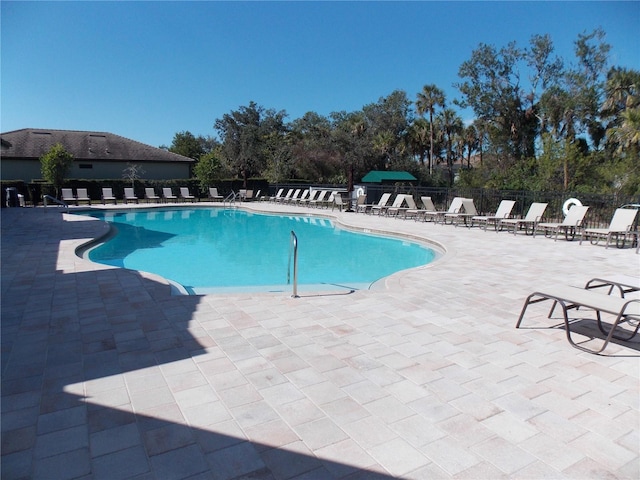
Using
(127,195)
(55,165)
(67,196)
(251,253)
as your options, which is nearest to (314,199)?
(127,195)

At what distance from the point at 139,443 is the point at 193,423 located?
1.02 feet

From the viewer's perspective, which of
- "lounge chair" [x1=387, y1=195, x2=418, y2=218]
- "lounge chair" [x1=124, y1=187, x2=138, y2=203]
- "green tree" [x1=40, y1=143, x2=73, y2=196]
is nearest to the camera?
"lounge chair" [x1=387, y1=195, x2=418, y2=218]

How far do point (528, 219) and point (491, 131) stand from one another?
778 inches

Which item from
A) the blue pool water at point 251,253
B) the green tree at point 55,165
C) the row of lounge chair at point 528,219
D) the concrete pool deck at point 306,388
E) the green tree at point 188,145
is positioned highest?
the green tree at point 188,145

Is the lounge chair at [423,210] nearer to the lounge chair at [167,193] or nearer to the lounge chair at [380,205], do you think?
the lounge chair at [380,205]

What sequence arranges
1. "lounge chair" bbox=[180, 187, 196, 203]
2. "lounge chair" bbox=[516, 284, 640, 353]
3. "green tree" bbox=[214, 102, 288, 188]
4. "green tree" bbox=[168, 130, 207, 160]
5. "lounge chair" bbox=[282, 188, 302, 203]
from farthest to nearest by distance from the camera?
"green tree" bbox=[168, 130, 207, 160], "green tree" bbox=[214, 102, 288, 188], "lounge chair" bbox=[180, 187, 196, 203], "lounge chair" bbox=[282, 188, 302, 203], "lounge chair" bbox=[516, 284, 640, 353]

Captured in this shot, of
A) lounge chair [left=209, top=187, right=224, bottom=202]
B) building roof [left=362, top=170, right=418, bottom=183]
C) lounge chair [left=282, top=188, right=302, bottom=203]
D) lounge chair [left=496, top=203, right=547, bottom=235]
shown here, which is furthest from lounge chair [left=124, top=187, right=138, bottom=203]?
lounge chair [left=496, top=203, right=547, bottom=235]

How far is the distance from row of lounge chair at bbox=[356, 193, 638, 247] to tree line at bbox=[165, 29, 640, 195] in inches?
248

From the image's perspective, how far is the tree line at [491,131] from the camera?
65.9ft

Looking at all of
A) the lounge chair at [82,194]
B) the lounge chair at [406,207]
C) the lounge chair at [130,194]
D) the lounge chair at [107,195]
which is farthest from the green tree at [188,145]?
the lounge chair at [406,207]

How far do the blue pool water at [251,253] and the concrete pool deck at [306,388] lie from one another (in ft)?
6.90

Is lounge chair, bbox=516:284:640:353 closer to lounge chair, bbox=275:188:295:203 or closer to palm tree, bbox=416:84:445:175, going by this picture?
lounge chair, bbox=275:188:295:203

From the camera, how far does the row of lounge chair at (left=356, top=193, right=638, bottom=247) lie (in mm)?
9742

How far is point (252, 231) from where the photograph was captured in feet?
50.4
